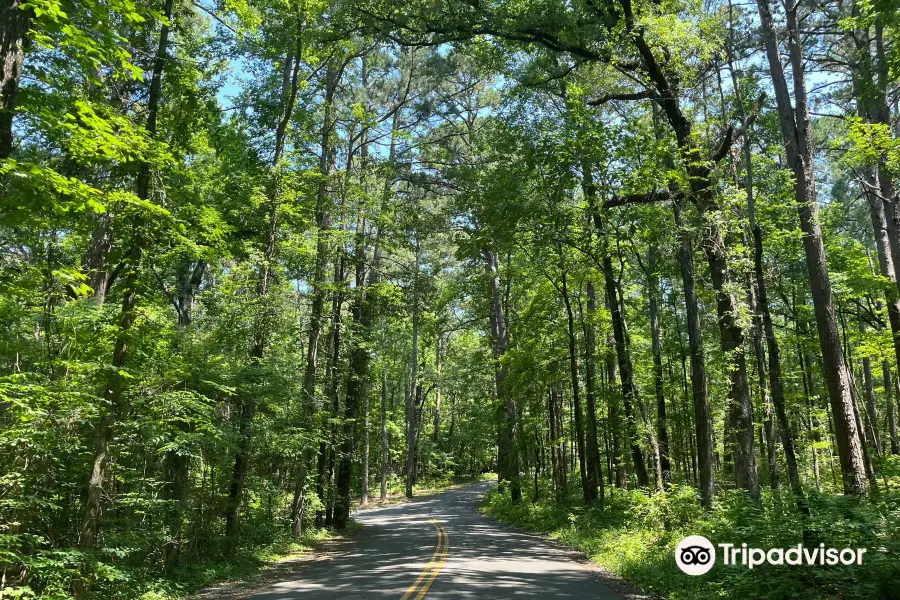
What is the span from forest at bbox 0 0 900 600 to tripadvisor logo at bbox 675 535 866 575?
7.5 inches

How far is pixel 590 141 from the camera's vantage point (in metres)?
13.9

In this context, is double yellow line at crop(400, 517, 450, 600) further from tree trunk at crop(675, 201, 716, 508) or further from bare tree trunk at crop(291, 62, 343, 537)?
tree trunk at crop(675, 201, 716, 508)

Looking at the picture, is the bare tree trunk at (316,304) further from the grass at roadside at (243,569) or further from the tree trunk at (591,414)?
the tree trunk at (591,414)

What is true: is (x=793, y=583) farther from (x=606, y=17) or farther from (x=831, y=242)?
(x=831, y=242)

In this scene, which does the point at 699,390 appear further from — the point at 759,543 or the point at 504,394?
the point at 504,394

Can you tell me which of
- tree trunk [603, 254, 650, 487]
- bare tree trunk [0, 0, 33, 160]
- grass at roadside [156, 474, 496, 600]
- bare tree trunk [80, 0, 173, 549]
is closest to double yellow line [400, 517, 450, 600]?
grass at roadside [156, 474, 496, 600]

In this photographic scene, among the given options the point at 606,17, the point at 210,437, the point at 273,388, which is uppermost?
the point at 606,17

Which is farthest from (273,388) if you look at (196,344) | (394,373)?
(394,373)

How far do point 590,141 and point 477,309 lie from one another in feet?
44.4

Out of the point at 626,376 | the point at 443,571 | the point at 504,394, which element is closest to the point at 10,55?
the point at 443,571

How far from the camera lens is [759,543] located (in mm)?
7312

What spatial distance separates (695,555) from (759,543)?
1.47 m

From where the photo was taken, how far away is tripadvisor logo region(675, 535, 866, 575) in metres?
6.20

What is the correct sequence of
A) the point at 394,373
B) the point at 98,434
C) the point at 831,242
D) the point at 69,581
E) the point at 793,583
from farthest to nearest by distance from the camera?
the point at 394,373
the point at 831,242
the point at 98,434
the point at 69,581
the point at 793,583
